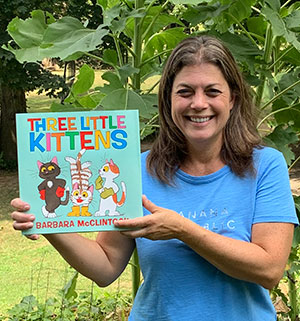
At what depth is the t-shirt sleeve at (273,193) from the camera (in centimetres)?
132

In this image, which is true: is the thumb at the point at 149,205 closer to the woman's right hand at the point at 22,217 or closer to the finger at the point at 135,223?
the finger at the point at 135,223

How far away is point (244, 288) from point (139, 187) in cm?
35

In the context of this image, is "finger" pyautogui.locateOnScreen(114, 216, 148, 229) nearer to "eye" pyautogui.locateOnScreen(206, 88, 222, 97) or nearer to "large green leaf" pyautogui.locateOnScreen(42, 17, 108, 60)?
"eye" pyautogui.locateOnScreen(206, 88, 222, 97)

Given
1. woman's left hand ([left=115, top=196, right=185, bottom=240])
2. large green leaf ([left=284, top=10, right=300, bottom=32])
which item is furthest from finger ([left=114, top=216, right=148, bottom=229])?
large green leaf ([left=284, top=10, right=300, bottom=32])

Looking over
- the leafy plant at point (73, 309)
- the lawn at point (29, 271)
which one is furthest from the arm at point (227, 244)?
the lawn at point (29, 271)

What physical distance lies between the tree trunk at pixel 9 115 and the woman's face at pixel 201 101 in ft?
25.1

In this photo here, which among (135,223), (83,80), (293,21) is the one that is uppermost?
(293,21)

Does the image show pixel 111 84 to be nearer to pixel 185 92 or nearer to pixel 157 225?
pixel 185 92

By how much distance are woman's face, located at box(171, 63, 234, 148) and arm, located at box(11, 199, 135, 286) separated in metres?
0.34

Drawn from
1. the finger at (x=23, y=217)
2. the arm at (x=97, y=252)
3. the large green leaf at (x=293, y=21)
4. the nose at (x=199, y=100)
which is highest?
the large green leaf at (x=293, y=21)

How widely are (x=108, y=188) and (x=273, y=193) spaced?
1.29 ft

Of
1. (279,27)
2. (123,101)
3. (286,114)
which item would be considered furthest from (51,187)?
(286,114)

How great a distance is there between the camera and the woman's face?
4.45 ft

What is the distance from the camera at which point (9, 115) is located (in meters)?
9.23
